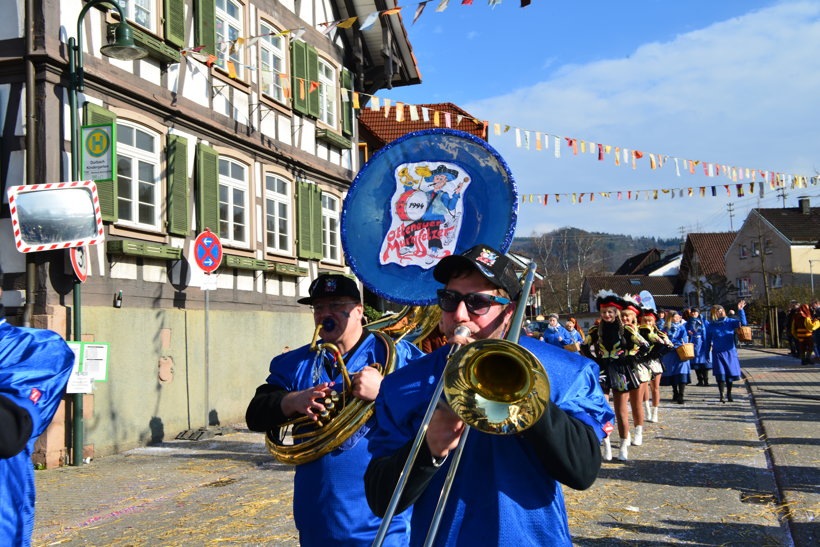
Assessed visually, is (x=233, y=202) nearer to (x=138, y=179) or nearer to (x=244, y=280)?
(x=244, y=280)

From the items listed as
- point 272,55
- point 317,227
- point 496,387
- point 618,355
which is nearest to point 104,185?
point 272,55

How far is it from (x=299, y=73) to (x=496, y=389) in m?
15.3

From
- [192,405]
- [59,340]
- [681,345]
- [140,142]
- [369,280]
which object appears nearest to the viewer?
[59,340]

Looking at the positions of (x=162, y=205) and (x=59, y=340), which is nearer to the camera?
(x=59, y=340)

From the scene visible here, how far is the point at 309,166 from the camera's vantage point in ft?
55.0

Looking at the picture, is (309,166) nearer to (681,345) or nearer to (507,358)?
(681,345)

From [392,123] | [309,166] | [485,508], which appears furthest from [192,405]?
[392,123]

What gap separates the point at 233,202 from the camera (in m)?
14.3

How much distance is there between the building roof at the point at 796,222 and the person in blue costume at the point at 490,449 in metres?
61.4

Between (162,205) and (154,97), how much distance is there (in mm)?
1597

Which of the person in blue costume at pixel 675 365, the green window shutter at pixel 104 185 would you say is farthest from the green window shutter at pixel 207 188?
the person in blue costume at pixel 675 365

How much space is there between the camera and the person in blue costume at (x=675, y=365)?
1545cm

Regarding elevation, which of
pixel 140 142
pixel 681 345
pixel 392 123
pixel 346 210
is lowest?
pixel 681 345

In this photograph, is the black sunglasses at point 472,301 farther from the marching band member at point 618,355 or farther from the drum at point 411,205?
the marching band member at point 618,355
